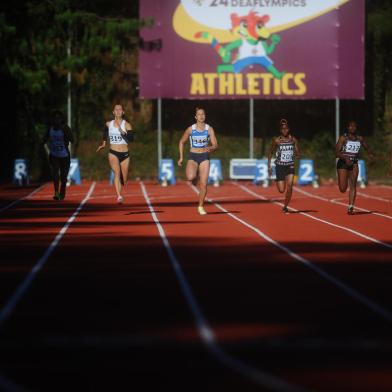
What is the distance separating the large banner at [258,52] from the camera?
43094 mm

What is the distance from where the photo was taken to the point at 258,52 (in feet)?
142

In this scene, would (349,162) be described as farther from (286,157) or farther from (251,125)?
(251,125)

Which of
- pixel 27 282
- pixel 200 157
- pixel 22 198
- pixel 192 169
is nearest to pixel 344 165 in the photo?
pixel 200 157

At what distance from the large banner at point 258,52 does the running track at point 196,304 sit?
18.7 m

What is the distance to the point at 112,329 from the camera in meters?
10.3

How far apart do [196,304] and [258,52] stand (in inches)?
1250

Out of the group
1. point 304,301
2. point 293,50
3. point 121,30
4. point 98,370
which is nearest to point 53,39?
point 121,30

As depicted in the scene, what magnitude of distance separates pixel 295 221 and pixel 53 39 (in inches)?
865

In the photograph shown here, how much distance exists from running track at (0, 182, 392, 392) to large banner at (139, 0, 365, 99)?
18726mm

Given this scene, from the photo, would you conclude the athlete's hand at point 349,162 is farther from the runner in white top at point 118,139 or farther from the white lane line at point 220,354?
the white lane line at point 220,354

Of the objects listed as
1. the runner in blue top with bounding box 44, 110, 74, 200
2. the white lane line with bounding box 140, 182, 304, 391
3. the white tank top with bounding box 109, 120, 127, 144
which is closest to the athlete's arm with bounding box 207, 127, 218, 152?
the white tank top with bounding box 109, 120, 127, 144

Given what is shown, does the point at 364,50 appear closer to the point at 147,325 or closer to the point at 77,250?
the point at 77,250

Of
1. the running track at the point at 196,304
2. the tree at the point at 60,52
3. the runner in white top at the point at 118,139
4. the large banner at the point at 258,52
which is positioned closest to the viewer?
the running track at the point at 196,304

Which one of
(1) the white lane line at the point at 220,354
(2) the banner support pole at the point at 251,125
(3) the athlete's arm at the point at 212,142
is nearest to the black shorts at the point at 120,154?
(3) the athlete's arm at the point at 212,142
